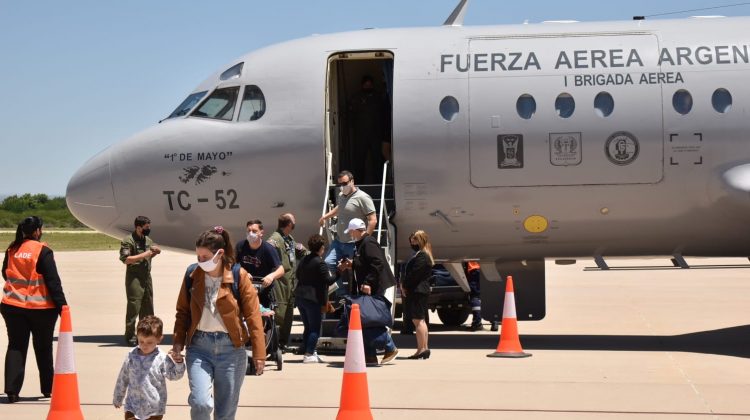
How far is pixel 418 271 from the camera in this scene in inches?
560

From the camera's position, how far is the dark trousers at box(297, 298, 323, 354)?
13.9 m

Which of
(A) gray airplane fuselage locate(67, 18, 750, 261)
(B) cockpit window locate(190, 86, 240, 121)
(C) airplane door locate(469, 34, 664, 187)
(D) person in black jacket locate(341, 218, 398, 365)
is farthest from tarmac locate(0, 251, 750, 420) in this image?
(B) cockpit window locate(190, 86, 240, 121)

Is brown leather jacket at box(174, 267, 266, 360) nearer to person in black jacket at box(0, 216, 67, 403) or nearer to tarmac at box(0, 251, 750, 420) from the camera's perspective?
tarmac at box(0, 251, 750, 420)

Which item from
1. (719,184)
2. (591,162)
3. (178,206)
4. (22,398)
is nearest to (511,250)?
(591,162)

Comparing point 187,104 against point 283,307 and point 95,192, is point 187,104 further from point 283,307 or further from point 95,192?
point 283,307

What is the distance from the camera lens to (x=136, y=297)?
618 inches

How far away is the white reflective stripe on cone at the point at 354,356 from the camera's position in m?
9.27

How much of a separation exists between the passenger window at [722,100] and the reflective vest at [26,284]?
29.2 ft

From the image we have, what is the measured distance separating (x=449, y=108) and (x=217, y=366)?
826 cm

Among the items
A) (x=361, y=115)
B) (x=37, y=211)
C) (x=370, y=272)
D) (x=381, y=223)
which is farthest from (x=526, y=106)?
(x=37, y=211)

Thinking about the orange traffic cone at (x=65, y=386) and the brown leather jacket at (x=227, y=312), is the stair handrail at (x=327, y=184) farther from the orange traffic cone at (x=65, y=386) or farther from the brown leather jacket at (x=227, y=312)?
the brown leather jacket at (x=227, y=312)

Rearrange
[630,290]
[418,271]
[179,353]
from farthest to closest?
[630,290] → [418,271] → [179,353]

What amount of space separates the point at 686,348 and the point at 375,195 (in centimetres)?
490

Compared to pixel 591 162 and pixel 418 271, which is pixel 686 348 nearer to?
pixel 591 162
